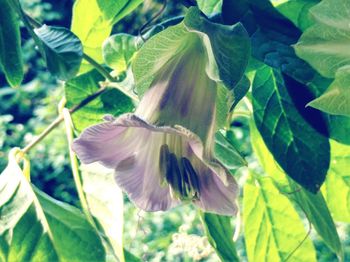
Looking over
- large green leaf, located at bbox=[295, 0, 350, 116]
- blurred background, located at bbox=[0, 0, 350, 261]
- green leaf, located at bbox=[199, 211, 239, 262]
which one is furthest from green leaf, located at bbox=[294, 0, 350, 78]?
blurred background, located at bbox=[0, 0, 350, 261]

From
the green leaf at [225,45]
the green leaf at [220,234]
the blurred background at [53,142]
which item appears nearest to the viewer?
the green leaf at [225,45]

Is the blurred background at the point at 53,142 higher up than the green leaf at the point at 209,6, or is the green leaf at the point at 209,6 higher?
the green leaf at the point at 209,6

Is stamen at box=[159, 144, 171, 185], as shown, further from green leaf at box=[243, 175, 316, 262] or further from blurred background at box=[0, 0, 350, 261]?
blurred background at box=[0, 0, 350, 261]

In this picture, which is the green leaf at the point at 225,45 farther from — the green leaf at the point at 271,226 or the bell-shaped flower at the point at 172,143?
the green leaf at the point at 271,226

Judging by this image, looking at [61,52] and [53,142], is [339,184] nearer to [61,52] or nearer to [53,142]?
[61,52]

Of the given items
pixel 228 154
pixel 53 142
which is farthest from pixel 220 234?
pixel 53 142

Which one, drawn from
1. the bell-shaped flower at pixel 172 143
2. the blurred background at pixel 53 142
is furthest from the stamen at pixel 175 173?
the blurred background at pixel 53 142

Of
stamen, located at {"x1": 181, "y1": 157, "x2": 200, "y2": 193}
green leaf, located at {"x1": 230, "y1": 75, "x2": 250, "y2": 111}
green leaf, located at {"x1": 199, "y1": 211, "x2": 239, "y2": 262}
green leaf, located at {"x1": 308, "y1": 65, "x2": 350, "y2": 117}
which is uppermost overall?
green leaf, located at {"x1": 230, "y1": 75, "x2": 250, "y2": 111}
